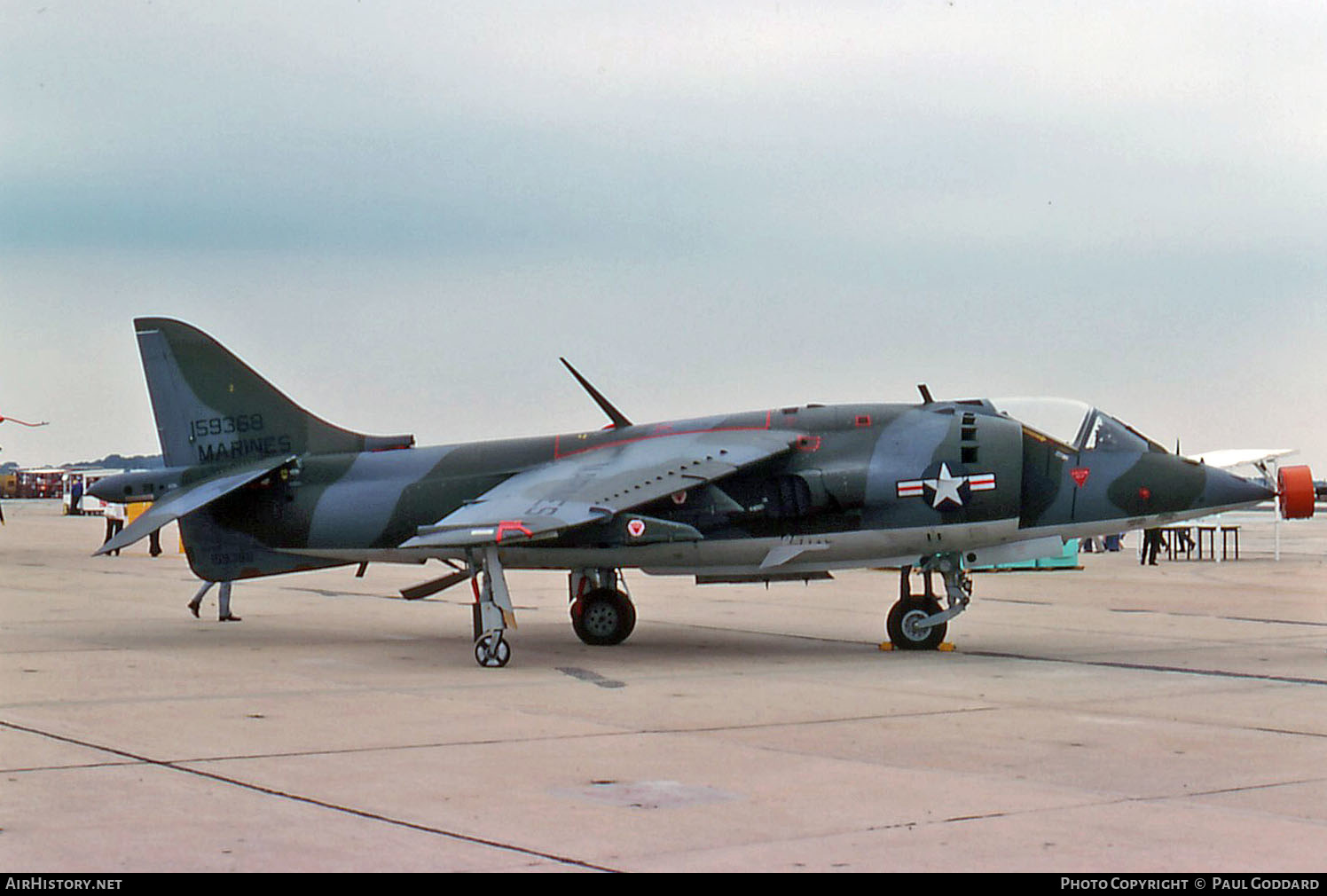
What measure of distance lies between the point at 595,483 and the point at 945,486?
3.65 meters

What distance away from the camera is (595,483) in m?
16.0

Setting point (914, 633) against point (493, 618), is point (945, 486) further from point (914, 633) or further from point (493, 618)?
point (493, 618)

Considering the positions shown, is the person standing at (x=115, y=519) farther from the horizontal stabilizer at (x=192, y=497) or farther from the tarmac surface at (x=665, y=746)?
the horizontal stabilizer at (x=192, y=497)

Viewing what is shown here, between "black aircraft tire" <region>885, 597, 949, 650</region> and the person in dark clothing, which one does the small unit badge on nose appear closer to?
"black aircraft tire" <region>885, 597, 949, 650</region>

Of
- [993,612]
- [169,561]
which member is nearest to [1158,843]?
[993,612]

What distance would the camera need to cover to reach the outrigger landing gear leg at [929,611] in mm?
16484

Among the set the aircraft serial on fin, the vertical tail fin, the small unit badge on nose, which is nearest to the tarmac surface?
the aircraft serial on fin

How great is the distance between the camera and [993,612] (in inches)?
870

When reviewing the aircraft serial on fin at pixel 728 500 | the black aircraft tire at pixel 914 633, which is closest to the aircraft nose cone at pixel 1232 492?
the aircraft serial on fin at pixel 728 500

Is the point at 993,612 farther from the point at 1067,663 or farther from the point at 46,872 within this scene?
the point at 46,872

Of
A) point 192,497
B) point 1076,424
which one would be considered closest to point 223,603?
point 192,497

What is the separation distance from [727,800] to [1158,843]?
7.44ft

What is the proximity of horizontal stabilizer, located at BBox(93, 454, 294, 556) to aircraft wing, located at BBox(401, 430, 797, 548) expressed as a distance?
2750 millimetres

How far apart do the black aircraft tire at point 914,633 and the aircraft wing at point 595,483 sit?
7.37ft
